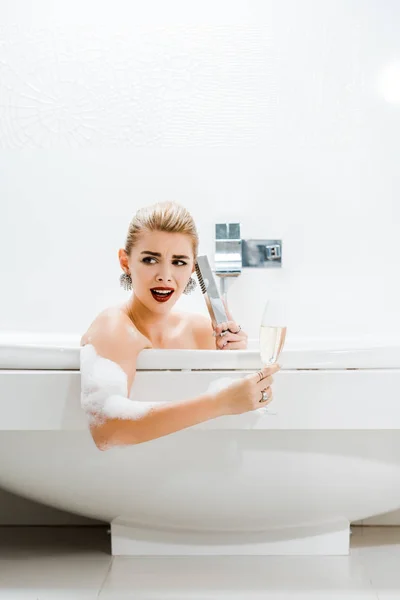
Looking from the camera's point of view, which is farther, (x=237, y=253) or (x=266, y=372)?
(x=237, y=253)

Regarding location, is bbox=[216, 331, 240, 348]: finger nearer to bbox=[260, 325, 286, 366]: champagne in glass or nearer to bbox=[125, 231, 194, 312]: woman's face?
bbox=[125, 231, 194, 312]: woman's face

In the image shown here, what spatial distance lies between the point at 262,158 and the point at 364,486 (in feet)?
3.90

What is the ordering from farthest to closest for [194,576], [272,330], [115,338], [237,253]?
[237,253], [194,576], [115,338], [272,330]

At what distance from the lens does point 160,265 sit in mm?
1489

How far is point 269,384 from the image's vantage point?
1.30 metres

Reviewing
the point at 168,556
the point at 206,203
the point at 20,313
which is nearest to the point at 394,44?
the point at 206,203

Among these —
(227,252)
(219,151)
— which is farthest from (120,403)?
(219,151)

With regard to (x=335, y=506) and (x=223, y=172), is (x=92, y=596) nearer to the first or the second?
(x=335, y=506)

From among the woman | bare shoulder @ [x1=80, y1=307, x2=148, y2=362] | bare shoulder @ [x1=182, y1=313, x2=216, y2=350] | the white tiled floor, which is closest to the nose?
the woman

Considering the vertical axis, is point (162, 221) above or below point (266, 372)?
above

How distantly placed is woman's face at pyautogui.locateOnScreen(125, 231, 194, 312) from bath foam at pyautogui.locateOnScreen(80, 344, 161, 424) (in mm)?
195

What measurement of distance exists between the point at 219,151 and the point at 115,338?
Answer: 112 centimetres

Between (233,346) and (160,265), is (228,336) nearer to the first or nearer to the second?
(233,346)

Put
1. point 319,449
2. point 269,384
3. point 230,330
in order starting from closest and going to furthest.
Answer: point 269,384 → point 319,449 → point 230,330
